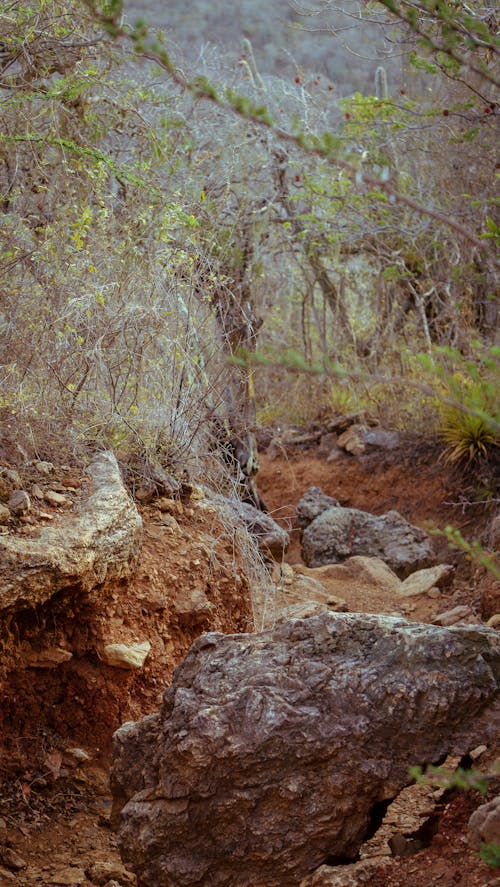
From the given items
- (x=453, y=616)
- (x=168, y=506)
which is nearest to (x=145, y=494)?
(x=168, y=506)

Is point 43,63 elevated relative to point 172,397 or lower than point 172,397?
elevated

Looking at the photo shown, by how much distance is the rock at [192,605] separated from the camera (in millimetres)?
3906

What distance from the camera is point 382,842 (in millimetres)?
2672

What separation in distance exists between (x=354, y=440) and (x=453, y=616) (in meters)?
3.53

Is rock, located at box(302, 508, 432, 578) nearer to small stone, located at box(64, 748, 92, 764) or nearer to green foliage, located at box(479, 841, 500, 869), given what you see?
small stone, located at box(64, 748, 92, 764)

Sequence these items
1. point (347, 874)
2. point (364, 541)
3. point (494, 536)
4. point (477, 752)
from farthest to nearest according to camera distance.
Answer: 1. point (364, 541)
2. point (494, 536)
3. point (477, 752)
4. point (347, 874)

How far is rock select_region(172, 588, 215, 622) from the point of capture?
391 cm

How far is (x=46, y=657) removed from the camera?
136 inches

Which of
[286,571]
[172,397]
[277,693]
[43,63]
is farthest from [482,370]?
[277,693]

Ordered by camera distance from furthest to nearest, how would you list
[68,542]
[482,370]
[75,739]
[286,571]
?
[482,370]
[286,571]
[75,739]
[68,542]

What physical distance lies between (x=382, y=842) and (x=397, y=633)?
2.18 ft

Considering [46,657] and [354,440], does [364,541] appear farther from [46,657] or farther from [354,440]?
[46,657]

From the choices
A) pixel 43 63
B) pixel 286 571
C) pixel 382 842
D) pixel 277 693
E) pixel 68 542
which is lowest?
pixel 286 571

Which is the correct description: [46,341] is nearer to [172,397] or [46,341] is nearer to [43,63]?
[172,397]
